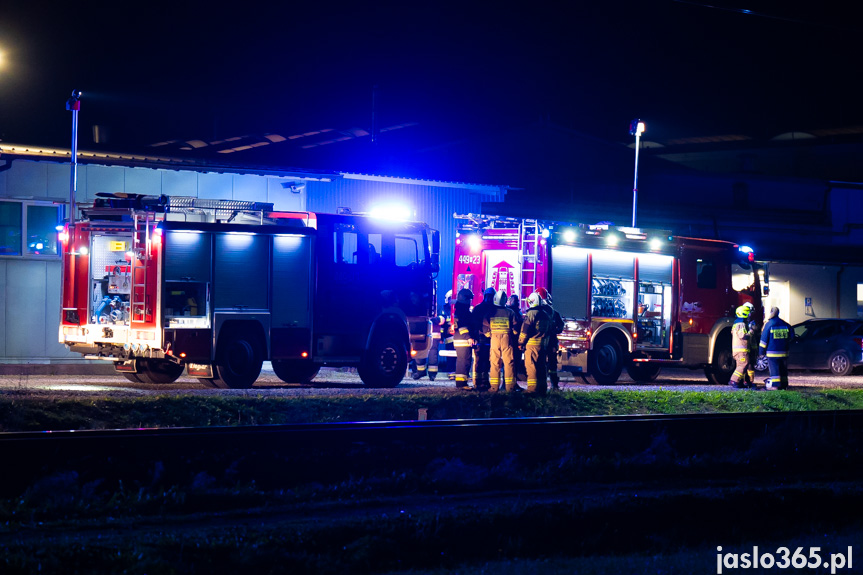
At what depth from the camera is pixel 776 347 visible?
63.6 feet

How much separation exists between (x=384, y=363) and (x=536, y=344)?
301 cm

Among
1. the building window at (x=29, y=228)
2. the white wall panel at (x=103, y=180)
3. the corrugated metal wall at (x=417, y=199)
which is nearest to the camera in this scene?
the building window at (x=29, y=228)

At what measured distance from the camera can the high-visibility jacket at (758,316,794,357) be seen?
63.1ft

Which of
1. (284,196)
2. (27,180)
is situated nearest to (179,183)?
(284,196)

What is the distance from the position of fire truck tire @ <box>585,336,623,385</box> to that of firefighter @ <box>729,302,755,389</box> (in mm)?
2101

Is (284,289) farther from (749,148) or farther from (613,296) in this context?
(749,148)

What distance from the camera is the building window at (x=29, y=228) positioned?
2075 cm

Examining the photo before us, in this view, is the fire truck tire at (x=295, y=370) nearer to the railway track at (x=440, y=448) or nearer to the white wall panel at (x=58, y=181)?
the white wall panel at (x=58, y=181)

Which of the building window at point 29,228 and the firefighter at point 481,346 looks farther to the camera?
the building window at point 29,228

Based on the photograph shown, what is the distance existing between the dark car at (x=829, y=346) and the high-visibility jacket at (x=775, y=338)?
722cm

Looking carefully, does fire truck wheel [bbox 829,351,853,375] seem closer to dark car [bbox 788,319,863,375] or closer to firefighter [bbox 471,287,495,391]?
dark car [bbox 788,319,863,375]

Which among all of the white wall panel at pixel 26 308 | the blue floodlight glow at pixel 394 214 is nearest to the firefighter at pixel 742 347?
the blue floodlight glow at pixel 394 214

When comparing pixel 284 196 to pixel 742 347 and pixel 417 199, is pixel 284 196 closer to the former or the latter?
pixel 417 199

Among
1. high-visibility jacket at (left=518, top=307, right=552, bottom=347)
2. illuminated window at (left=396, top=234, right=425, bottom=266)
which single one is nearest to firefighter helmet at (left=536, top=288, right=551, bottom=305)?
high-visibility jacket at (left=518, top=307, right=552, bottom=347)
